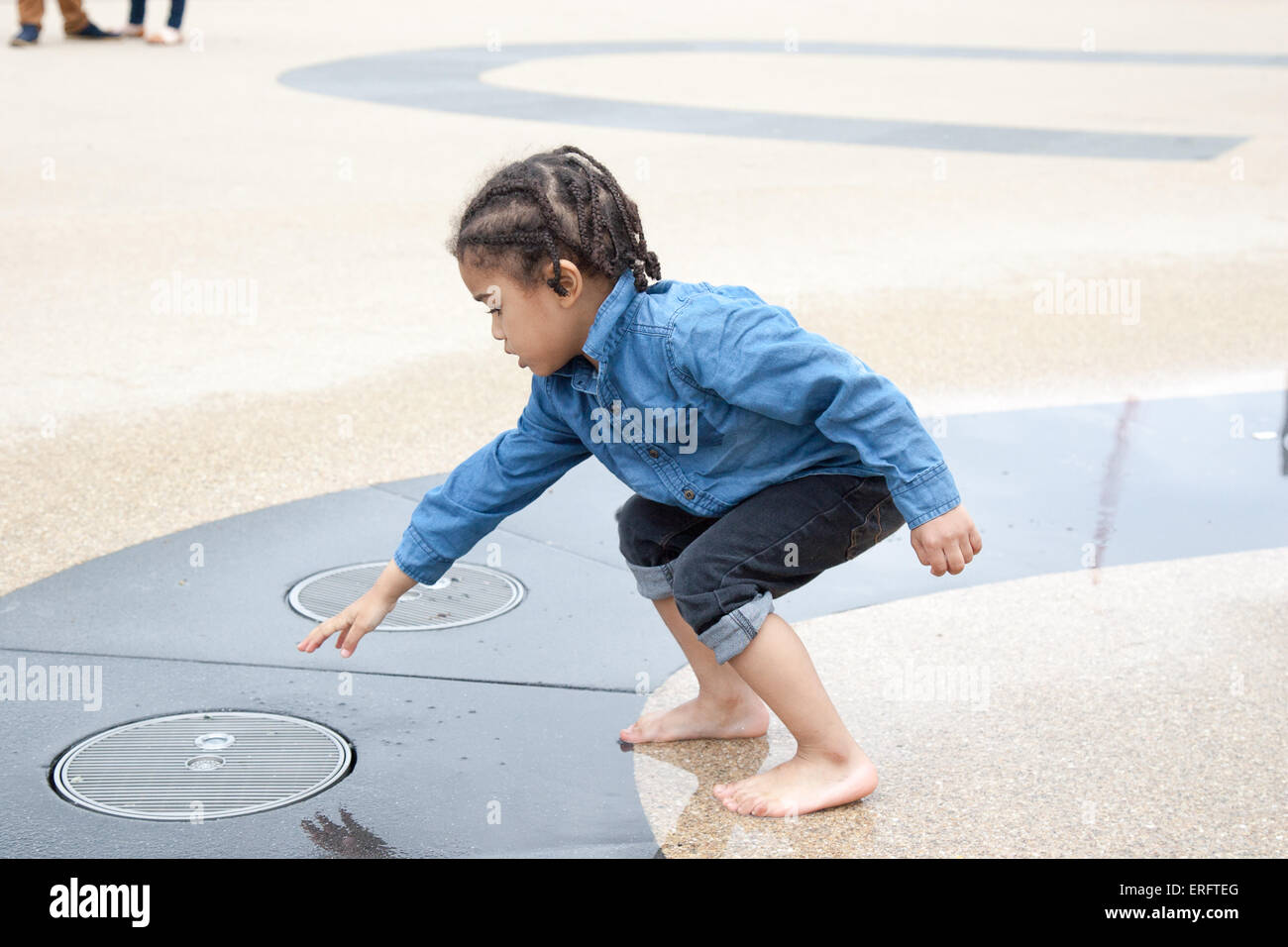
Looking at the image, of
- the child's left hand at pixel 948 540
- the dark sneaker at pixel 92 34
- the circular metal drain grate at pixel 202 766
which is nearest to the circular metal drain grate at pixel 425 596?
the circular metal drain grate at pixel 202 766

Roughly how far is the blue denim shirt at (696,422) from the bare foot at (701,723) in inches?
19.4

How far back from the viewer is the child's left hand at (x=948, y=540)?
253 centimetres

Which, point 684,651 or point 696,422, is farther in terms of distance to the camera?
point 684,651

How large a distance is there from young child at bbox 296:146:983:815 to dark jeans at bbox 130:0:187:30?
15932 mm

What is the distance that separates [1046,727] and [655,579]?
877 mm

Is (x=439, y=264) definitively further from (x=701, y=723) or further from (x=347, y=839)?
(x=347, y=839)

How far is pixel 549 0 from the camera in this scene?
85.7 feet

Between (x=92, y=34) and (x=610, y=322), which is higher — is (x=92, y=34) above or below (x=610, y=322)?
below

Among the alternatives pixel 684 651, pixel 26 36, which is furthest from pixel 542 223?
pixel 26 36

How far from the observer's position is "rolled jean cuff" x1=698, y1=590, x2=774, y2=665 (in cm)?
267

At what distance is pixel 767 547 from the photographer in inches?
106

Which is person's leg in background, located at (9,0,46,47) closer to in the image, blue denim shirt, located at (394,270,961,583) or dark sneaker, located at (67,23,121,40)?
dark sneaker, located at (67,23,121,40)

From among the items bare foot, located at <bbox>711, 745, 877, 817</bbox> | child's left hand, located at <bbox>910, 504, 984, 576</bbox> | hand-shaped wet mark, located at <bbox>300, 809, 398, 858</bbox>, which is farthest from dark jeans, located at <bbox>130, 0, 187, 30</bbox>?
child's left hand, located at <bbox>910, 504, 984, 576</bbox>
